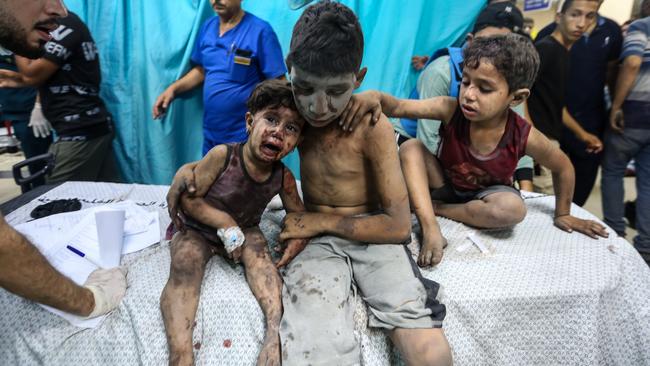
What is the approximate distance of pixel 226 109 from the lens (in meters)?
2.27

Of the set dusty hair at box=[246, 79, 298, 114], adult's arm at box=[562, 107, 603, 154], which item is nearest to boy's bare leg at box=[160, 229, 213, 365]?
dusty hair at box=[246, 79, 298, 114]

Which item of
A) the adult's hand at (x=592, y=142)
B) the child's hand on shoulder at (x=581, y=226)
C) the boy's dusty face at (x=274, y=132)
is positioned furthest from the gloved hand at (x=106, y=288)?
the adult's hand at (x=592, y=142)

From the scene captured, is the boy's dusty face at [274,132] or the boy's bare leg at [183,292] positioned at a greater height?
the boy's dusty face at [274,132]

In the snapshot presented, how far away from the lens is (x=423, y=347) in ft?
3.29

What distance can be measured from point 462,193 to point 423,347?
83 cm

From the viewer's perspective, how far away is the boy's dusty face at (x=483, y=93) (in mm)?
1353

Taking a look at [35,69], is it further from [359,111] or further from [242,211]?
[359,111]

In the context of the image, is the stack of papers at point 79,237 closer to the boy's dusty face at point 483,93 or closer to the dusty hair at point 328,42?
the dusty hair at point 328,42

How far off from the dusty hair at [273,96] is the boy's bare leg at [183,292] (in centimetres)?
50

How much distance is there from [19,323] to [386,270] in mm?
1115

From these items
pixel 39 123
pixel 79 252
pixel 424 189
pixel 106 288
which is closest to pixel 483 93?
pixel 424 189

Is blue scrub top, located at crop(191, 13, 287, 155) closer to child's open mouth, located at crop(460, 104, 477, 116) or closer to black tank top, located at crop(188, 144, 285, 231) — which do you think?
black tank top, located at crop(188, 144, 285, 231)

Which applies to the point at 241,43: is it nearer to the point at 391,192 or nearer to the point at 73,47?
the point at 73,47

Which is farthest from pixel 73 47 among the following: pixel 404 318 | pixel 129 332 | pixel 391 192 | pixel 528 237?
pixel 528 237
